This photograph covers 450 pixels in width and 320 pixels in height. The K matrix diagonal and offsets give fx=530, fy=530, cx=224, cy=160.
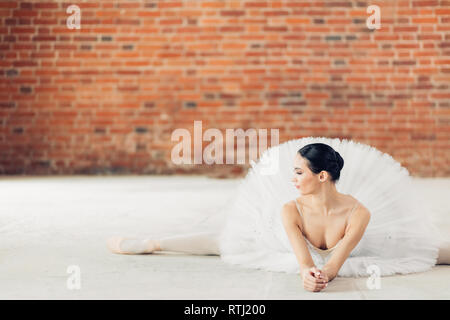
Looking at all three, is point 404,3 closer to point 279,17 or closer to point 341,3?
point 341,3

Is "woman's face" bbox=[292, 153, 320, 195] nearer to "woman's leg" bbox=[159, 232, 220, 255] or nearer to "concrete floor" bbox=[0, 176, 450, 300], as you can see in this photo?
"concrete floor" bbox=[0, 176, 450, 300]

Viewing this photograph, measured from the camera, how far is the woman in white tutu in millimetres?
1296

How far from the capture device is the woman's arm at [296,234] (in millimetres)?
1242

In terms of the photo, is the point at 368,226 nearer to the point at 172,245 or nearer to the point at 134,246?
the point at 172,245

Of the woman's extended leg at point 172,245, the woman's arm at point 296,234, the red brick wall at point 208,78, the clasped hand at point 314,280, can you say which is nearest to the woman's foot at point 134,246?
the woman's extended leg at point 172,245

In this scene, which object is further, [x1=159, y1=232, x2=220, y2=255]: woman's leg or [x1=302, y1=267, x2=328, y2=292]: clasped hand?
[x1=159, y1=232, x2=220, y2=255]: woman's leg

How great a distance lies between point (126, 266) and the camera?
4.75ft

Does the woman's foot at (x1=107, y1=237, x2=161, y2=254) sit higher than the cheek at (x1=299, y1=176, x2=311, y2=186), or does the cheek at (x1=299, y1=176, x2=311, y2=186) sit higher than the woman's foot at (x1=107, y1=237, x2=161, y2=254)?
the cheek at (x1=299, y1=176, x2=311, y2=186)

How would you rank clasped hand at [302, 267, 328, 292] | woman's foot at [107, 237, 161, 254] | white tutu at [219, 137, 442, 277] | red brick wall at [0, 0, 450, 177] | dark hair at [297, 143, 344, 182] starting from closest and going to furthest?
clasped hand at [302, 267, 328, 292], dark hair at [297, 143, 344, 182], white tutu at [219, 137, 442, 277], woman's foot at [107, 237, 161, 254], red brick wall at [0, 0, 450, 177]

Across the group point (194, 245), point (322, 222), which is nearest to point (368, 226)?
point (322, 222)

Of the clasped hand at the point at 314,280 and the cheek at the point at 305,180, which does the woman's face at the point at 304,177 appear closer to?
the cheek at the point at 305,180

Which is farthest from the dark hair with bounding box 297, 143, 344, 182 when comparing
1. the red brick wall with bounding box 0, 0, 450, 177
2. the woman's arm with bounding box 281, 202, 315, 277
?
the red brick wall with bounding box 0, 0, 450, 177
